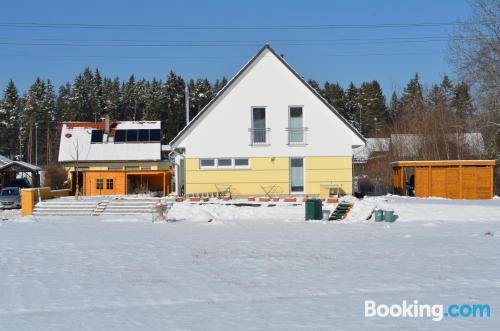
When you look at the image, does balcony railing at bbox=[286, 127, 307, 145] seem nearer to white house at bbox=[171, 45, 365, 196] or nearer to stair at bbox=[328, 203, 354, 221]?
white house at bbox=[171, 45, 365, 196]

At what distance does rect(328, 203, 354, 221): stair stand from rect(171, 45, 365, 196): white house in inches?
229

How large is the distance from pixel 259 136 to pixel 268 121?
38.1 inches

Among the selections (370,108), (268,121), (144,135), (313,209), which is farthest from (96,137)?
(370,108)

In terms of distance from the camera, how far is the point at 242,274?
12.2 metres

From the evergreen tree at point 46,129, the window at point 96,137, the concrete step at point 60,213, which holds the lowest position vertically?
the concrete step at point 60,213

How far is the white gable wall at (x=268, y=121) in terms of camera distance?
100 feet

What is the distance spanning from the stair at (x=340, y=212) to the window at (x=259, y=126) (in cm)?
757

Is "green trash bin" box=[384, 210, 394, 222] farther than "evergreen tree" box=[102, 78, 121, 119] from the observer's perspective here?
No

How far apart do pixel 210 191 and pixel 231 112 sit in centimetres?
451

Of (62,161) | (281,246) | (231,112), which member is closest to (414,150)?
(231,112)

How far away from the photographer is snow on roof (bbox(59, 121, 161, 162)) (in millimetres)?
47562

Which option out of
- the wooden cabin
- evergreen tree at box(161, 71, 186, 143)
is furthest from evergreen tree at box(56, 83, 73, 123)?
the wooden cabin

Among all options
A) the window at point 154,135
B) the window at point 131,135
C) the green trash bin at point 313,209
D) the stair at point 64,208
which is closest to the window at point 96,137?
the window at point 131,135

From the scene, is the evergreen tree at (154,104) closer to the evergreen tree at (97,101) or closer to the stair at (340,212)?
the evergreen tree at (97,101)
